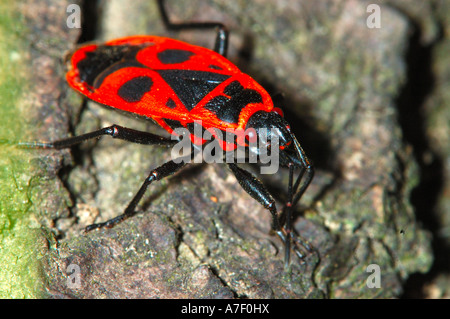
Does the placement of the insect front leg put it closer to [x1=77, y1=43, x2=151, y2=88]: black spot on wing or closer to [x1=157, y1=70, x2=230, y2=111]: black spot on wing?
[x1=157, y1=70, x2=230, y2=111]: black spot on wing

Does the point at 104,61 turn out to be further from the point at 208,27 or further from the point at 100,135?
the point at 208,27

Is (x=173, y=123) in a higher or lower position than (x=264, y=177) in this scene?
higher

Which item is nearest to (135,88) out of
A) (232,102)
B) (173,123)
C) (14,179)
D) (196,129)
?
(173,123)

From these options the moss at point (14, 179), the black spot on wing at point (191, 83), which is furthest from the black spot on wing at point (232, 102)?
the moss at point (14, 179)

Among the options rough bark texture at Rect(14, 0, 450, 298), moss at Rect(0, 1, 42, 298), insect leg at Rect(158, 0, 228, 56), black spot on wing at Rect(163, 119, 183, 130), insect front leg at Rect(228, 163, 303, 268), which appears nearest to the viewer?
moss at Rect(0, 1, 42, 298)

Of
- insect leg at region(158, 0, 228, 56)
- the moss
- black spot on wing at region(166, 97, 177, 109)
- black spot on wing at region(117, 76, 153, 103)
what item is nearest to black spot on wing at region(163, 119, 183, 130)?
black spot on wing at region(166, 97, 177, 109)

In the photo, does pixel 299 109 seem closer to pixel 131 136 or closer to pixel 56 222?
pixel 131 136

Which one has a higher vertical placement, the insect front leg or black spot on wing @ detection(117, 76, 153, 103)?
black spot on wing @ detection(117, 76, 153, 103)
